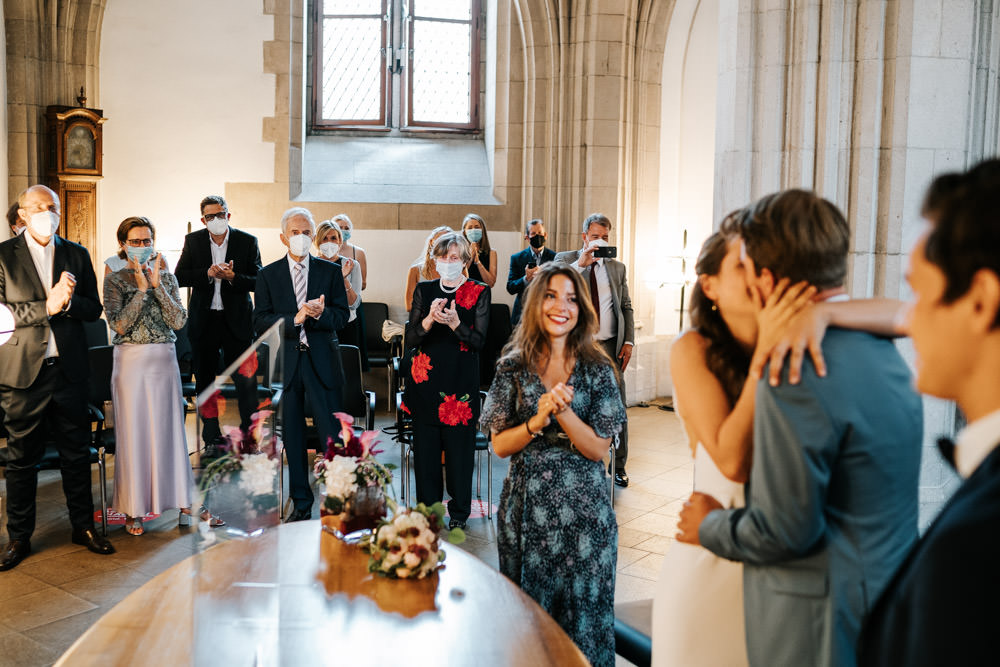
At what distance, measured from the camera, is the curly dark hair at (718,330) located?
182 centimetres

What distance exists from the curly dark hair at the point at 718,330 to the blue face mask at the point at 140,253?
3.66 meters

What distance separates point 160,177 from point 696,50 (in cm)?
525

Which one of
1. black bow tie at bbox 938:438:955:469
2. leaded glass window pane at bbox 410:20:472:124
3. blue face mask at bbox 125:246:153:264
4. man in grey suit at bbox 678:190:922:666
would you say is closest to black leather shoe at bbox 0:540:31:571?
blue face mask at bbox 125:246:153:264

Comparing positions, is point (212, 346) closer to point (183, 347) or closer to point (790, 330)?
point (183, 347)

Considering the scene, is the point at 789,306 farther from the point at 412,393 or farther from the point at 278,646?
the point at 412,393

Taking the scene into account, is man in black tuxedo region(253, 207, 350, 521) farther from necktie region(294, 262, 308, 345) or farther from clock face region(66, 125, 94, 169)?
clock face region(66, 125, 94, 169)

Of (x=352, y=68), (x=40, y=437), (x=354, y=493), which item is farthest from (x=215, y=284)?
(x=352, y=68)

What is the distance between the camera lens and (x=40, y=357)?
175 inches

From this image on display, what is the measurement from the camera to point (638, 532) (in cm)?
499

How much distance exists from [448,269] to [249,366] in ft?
10.4

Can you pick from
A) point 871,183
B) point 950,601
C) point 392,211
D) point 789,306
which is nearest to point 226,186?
point 392,211

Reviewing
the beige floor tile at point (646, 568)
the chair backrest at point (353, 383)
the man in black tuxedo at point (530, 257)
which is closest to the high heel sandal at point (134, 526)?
the chair backrest at point (353, 383)

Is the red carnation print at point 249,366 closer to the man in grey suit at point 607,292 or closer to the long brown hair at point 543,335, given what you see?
the long brown hair at point 543,335

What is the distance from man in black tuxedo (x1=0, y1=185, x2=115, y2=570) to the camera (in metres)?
4.41
